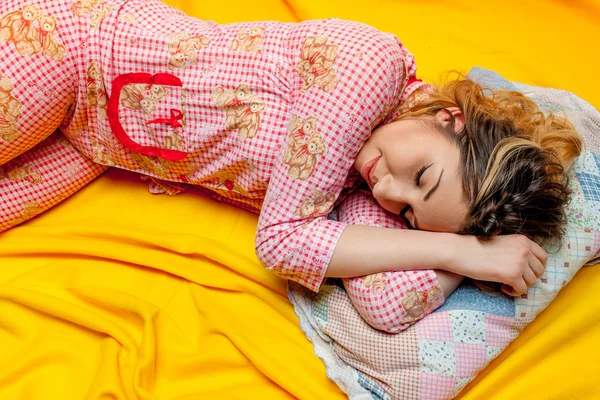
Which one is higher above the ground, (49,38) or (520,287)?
(49,38)

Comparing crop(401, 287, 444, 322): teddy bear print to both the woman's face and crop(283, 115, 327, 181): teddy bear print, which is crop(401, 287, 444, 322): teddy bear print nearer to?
the woman's face

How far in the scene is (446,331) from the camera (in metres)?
1.13

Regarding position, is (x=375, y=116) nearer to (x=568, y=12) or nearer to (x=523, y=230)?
(x=523, y=230)

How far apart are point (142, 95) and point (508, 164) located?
0.79 m

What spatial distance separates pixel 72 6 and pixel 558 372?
1.31m

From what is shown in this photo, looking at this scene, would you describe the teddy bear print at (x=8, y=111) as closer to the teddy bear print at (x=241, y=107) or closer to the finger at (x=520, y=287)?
the teddy bear print at (x=241, y=107)

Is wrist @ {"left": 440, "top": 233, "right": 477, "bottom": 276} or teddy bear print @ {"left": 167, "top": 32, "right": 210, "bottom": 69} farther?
teddy bear print @ {"left": 167, "top": 32, "right": 210, "bottom": 69}

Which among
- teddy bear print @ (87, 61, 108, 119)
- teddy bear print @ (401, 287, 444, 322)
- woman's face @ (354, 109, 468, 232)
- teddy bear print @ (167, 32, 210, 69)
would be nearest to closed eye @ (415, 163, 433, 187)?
woman's face @ (354, 109, 468, 232)

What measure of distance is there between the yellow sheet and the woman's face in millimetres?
342

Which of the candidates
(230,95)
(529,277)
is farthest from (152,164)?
(529,277)

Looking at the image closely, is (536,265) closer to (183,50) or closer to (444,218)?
(444,218)

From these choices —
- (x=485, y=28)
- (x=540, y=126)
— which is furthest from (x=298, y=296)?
(x=485, y=28)

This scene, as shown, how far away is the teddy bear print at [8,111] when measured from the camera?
1197 millimetres

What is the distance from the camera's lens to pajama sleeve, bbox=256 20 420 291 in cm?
112
